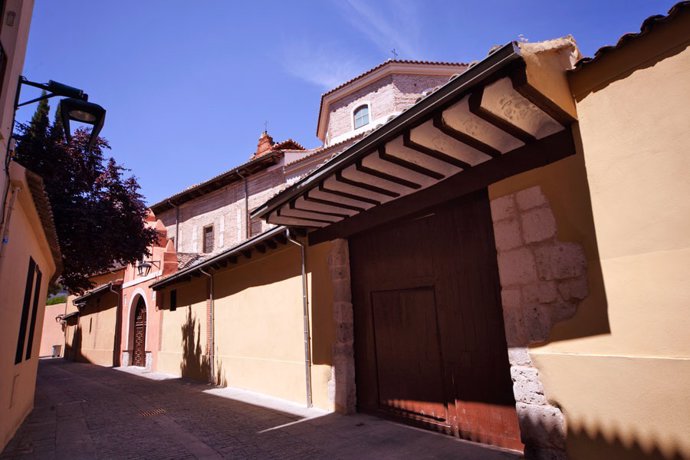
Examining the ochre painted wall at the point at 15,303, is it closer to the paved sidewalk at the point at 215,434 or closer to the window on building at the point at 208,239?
the paved sidewalk at the point at 215,434

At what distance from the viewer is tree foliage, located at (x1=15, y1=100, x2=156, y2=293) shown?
9250 mm

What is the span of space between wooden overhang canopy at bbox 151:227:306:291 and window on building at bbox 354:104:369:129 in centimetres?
984

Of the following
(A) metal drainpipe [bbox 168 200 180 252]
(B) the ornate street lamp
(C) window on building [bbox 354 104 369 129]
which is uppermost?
(C) window on building [bbox 354 104 369 129]

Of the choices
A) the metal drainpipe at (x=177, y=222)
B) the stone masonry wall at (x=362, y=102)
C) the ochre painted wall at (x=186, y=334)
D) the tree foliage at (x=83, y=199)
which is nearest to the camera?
the tree foliage at (x=83, y=199)

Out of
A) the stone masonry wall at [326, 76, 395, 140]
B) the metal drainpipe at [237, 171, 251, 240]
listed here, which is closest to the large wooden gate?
the stone masonry wall at [326, 76, 395, 140]

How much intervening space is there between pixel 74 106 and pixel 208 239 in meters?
17.5

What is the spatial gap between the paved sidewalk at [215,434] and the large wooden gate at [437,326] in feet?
1.10

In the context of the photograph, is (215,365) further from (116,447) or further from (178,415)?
(116,447)

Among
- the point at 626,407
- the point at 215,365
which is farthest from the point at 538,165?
the point at 215,365

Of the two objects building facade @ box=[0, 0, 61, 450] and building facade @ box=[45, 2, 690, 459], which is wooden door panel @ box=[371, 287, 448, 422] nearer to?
building facade @ box=[45, 2, 690, 459]

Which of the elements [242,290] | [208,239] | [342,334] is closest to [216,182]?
[208,239]

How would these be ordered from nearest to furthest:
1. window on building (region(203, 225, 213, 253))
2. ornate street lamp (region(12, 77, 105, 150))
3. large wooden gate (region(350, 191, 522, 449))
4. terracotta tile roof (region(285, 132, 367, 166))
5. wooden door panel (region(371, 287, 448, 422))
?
1. ornate street lamp (region(12, 77, 105, 150))
2. large wooden gate (region(350, 191, 522, 449))
3. wooden door panel (region(371, 287, 448, 422))
4. terracotta tile roof (region(285, 132, 367, 166))
5. window on building (region(203, 225, 213, 253))

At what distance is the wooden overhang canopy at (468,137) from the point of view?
10.3 feet

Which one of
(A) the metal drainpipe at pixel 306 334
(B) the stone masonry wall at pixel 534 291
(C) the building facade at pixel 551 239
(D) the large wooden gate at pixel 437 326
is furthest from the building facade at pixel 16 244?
(B) the stone masonry wall at pixel 534 291
